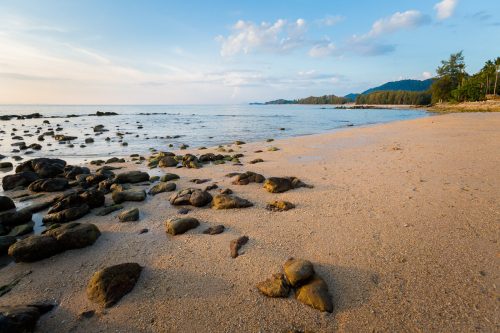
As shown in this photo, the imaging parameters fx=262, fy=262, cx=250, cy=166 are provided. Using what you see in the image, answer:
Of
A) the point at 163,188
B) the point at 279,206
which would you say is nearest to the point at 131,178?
the point at 163,188

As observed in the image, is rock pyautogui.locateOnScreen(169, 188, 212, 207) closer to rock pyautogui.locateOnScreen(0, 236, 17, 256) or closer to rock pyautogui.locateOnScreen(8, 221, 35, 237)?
rock pyautogui.locateOnScreen(8, 221, 35, 237)

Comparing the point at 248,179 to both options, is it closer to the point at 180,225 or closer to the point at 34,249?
the point at 180,225

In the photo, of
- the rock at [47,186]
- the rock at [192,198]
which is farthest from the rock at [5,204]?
the rock at [192,198]

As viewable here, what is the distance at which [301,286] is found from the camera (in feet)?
12.4

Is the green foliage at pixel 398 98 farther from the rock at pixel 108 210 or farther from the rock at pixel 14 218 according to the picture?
the rock at pixel 14 218

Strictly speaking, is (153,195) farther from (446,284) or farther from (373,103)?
(373,103)

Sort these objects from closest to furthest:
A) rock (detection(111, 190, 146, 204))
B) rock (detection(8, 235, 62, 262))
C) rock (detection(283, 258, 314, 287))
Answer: rock (detection(283, 258, 314, 287))
rock (detection(8, 235, 62, 262))
rock (detection(111, 190, 146, 204))

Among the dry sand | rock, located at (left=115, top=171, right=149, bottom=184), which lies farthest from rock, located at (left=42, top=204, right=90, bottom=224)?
rock, located at (left=115, top=171, right=149, bottom=184)

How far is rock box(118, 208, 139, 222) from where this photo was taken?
632 cm

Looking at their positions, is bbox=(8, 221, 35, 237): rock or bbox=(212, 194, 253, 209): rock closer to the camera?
bbox=(8, 221, 35, 237): rock

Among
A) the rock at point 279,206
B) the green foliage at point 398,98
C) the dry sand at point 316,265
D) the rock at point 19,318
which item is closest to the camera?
the rock at point 19,318

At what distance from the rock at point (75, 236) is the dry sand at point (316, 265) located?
0.16 meters

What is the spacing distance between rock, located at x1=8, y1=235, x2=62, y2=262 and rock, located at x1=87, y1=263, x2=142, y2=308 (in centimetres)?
152

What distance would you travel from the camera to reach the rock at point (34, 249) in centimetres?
471
